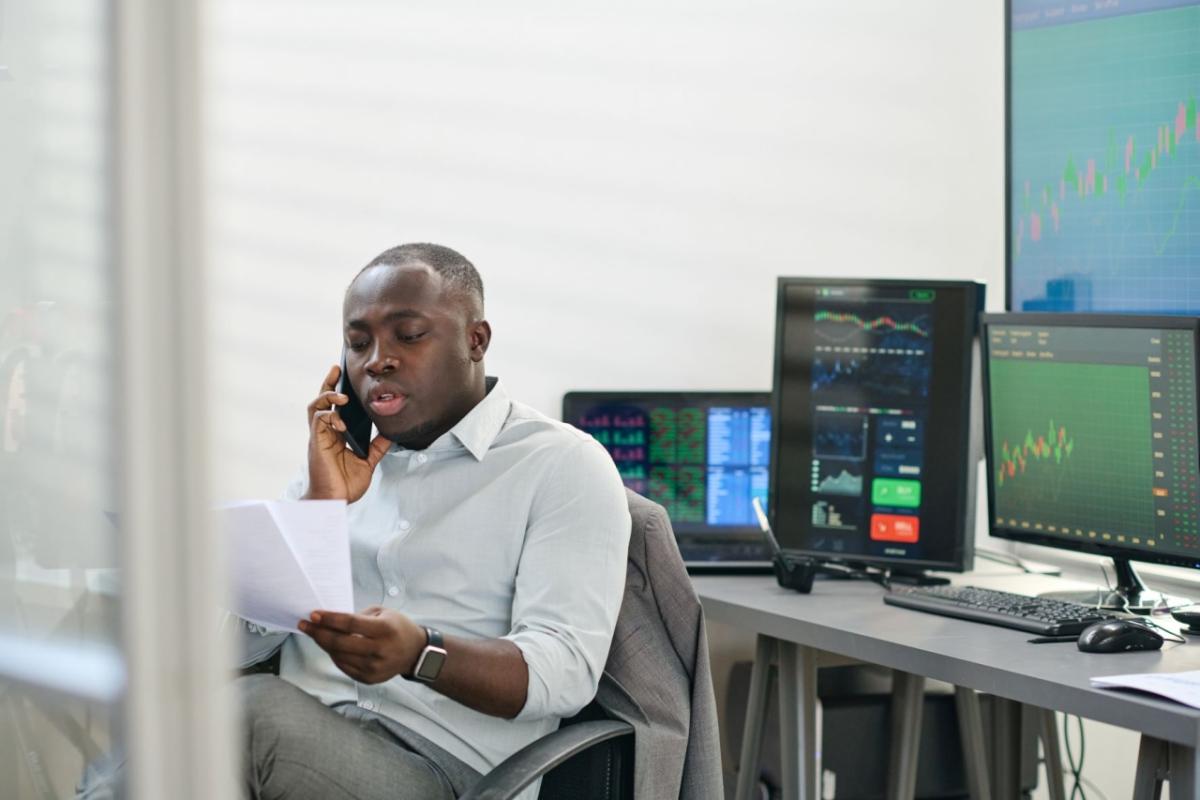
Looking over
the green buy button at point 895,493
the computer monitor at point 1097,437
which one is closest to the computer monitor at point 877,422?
the green buy button at point 895,493

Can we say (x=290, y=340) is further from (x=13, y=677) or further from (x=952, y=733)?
(x=13, y=677)

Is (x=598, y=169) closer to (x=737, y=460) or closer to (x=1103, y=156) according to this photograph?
(x=737, y=460)

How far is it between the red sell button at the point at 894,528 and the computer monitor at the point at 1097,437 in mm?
157

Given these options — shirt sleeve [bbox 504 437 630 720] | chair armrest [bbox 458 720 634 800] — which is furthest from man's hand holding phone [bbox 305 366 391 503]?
chair armrest [bbox 458 720 634 800]

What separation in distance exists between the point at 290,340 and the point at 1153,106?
178 centimetres

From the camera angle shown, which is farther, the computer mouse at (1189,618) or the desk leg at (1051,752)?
the desk leg at (1051,752)

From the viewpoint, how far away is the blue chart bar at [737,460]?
2.93 meters

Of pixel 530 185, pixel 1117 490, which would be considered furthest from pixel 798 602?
pixel 530 185

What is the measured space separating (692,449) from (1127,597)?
2.97ft

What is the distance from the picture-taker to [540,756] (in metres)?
1.71

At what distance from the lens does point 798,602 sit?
251 centimetres

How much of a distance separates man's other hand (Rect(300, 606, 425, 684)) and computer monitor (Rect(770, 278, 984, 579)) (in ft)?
4.00

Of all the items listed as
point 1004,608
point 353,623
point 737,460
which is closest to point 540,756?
point 353,623

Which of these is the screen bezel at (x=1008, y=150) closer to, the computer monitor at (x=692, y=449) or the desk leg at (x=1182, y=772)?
the computer monitor at (x=692, y=449)
